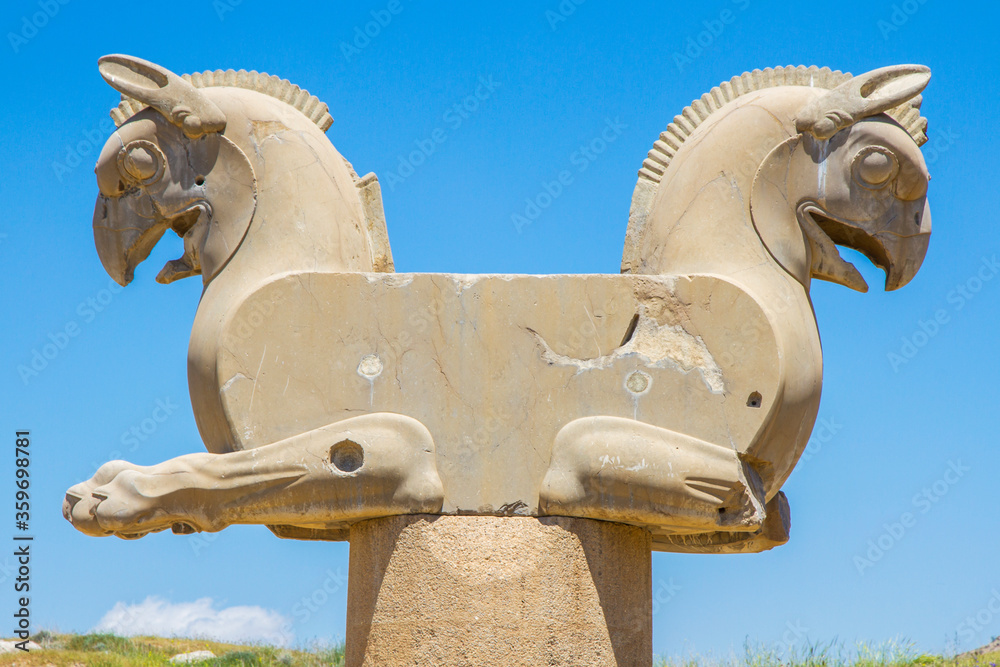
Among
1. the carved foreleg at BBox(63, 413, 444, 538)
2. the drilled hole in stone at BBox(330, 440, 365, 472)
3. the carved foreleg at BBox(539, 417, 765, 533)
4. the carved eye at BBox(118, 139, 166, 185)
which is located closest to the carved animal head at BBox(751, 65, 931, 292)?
the carved foreleg at BBox(539, 417, 765, 533)

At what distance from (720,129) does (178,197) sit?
2.79 meters

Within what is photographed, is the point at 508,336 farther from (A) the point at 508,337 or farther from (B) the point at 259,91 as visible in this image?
(B) the point at 259,91

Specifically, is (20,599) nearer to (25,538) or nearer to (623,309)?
(25,538)

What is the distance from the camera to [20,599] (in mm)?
9359

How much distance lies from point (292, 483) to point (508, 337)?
123cm

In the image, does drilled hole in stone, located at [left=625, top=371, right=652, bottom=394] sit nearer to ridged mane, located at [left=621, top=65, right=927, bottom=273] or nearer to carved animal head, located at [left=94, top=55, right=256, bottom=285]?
ridged mane, located at [left=621, top=65, right=927, bottom=273]

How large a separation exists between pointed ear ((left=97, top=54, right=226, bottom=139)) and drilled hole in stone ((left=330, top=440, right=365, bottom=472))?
177cm

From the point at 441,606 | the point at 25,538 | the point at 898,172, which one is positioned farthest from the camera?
the point at 25,538

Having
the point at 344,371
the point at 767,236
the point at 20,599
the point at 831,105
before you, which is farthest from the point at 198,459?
the point at 20,599

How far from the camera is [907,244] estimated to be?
20.9 feet

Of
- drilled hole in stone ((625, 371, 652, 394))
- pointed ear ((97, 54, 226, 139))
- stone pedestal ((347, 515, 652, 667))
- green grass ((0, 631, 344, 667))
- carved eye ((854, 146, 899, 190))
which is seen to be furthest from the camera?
green grass ((0, 631, 344, 667))

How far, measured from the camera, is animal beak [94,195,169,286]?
653cm

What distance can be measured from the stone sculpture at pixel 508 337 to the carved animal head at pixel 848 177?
0.04 feet

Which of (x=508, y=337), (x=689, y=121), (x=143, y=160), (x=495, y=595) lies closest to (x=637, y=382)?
(x=508, y=337)
